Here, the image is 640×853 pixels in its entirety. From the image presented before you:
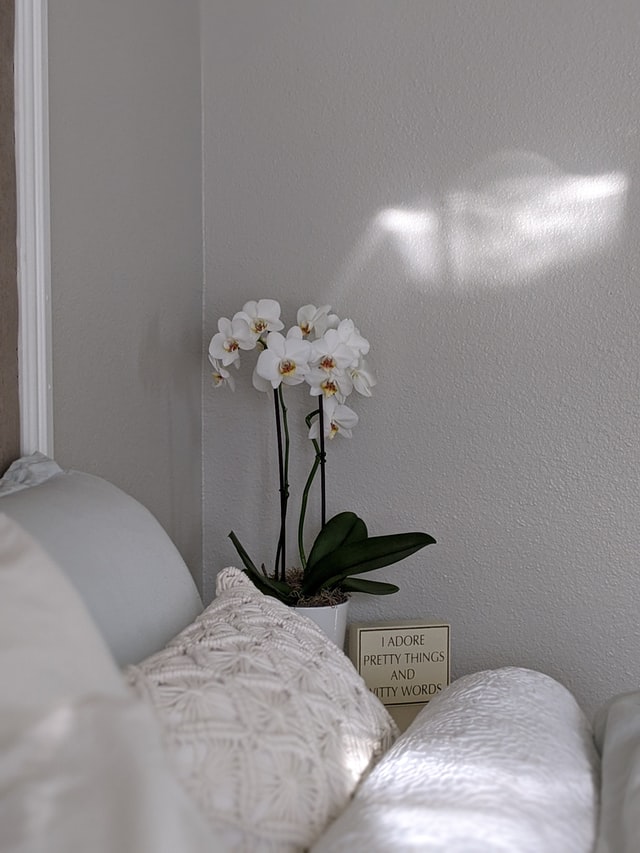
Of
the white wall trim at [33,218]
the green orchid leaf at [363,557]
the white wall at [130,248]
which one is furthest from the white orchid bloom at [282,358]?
the white wall trim at [33,218]

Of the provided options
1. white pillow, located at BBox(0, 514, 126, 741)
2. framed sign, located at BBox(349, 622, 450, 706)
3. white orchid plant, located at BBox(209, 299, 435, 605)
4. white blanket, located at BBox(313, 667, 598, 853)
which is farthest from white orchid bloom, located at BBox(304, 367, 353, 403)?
white pillow, located at BBox(0, 514, 126, 741)

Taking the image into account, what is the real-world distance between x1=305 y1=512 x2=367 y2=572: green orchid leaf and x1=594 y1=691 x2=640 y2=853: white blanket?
0.77 meters

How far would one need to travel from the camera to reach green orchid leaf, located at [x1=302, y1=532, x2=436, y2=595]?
169 centimetres

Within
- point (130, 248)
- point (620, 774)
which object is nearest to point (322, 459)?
point (130, 248)

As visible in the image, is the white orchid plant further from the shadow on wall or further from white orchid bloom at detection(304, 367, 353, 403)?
the shadow on wall

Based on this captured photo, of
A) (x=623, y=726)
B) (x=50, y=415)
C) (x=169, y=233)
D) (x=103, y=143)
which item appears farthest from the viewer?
(x=169, y=233)

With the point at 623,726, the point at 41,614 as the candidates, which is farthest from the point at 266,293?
the point at 41,614

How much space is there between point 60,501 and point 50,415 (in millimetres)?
383

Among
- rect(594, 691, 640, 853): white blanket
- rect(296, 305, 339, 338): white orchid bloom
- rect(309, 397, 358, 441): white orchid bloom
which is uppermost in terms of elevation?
rect(296, 305, 339, 338): white orchid bloom

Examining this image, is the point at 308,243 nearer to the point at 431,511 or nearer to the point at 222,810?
the point at 431,511

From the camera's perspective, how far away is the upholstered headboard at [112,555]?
88cm

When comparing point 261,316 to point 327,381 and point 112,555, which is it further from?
point 112,555

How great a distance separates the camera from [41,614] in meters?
0.62

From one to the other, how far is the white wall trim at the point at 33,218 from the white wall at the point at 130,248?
0.06 m
